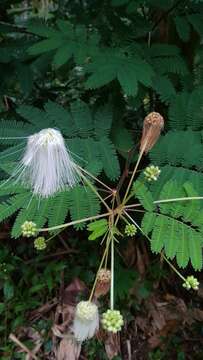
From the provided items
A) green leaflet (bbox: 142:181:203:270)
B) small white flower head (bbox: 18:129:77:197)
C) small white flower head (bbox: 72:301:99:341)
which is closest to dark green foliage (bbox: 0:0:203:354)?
green leaflet (bbox: 142:181:203:270)

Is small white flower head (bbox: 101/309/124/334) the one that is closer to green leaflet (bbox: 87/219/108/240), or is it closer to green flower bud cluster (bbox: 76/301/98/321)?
green flower bud cluster (bbox: 76/301/98/321)

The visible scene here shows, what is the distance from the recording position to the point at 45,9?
115 inches

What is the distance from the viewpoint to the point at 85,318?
1420mm

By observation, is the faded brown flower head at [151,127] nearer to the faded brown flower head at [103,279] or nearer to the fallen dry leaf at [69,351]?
the faded brown flower head at [103,279]

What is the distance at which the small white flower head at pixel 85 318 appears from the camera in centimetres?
141

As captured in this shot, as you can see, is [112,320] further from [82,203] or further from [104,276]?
[82,203]

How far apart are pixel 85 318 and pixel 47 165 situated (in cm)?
50

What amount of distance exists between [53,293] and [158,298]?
67cm

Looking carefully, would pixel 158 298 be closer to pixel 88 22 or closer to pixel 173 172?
pixel 173 172

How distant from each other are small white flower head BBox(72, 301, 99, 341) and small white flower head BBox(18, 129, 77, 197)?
43 cm

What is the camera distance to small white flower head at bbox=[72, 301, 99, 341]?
141 centimetres

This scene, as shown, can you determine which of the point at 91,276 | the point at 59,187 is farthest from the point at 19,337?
the point at 59,187

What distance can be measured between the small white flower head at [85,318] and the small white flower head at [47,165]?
429 millimetres

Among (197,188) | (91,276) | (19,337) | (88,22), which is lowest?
(19,337)
